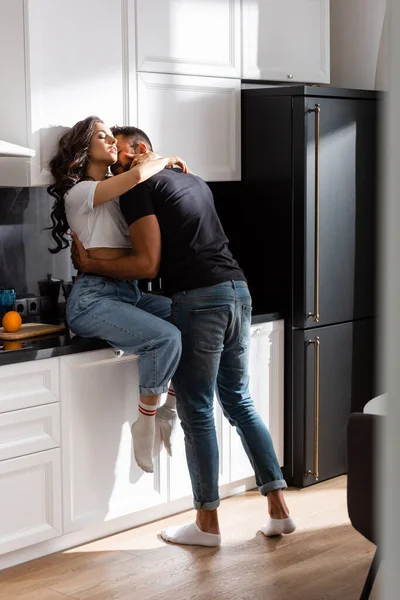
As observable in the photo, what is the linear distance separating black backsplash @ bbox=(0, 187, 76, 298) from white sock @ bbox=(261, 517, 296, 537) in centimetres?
130

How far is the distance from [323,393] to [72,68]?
5.69ft

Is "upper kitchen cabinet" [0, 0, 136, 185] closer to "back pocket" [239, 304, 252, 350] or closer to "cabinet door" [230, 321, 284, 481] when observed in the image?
"back pocket" [239, 304, 252, 350]

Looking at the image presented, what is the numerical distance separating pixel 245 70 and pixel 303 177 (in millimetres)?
568

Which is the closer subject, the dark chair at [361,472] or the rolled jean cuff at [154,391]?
the dark chair at [361,472]

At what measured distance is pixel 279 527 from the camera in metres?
3.05

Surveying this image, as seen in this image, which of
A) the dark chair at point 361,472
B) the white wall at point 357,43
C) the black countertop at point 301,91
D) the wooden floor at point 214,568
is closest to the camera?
the dark chair at point 361,472

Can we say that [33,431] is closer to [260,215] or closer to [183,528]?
[183,528]

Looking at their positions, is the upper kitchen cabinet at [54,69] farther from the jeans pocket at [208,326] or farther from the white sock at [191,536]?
the white sock at [191,536]

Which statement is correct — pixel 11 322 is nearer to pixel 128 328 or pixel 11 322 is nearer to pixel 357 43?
pixel 128 328

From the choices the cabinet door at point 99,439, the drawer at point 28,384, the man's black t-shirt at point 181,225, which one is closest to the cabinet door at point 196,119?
the man's black t-shirt at point 181,225

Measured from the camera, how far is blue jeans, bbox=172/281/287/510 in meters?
2.84

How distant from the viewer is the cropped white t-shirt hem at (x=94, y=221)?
2.85 meters

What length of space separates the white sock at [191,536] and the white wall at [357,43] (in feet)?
7.61

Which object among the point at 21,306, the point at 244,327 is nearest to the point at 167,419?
the point at 244,327
